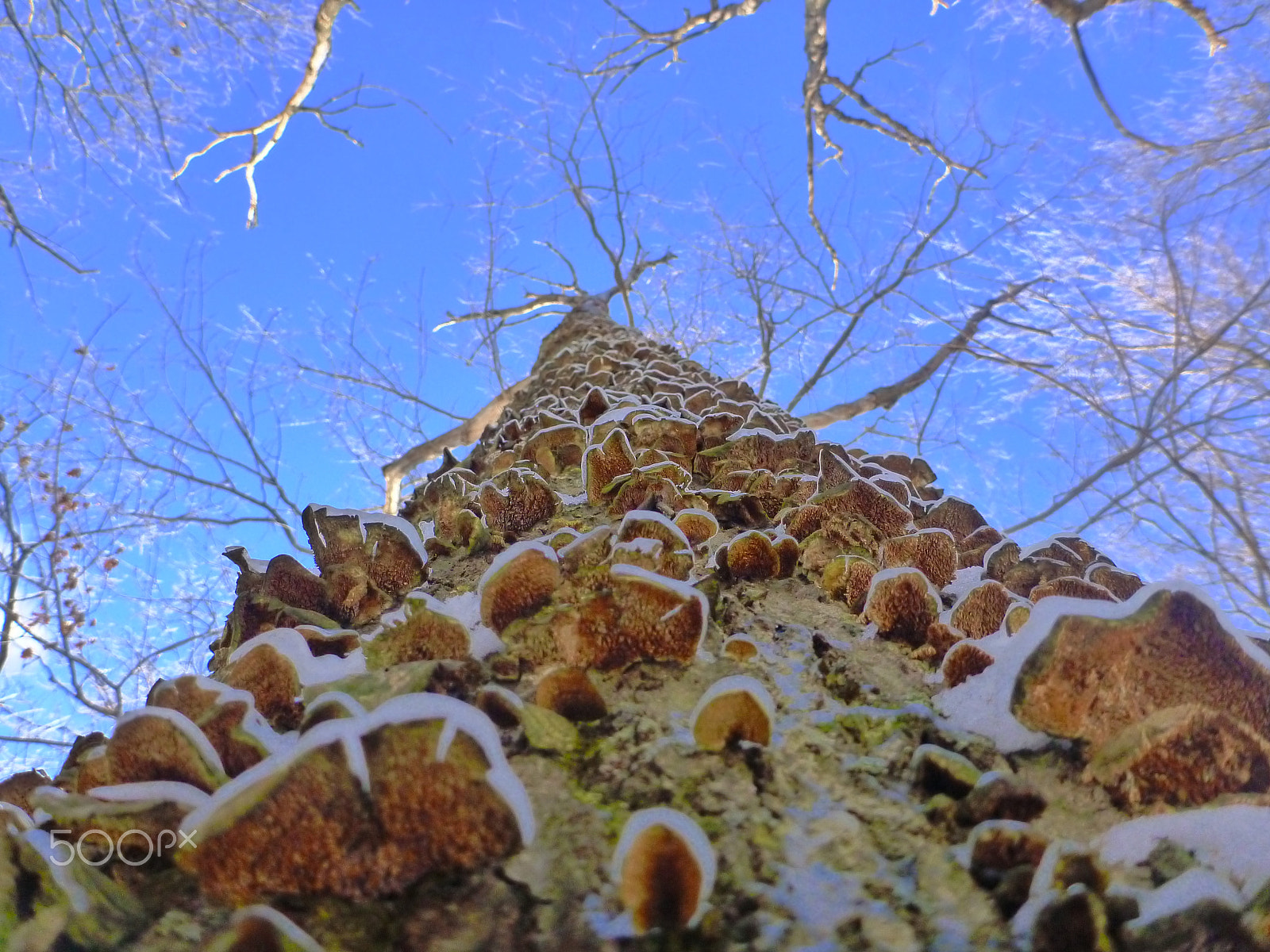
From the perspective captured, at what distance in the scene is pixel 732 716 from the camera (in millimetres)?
917

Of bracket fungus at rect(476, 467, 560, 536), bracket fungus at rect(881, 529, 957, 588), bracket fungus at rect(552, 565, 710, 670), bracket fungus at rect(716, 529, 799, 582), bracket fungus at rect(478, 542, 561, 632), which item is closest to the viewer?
bracket fungus at rect(552, 565, 710, 670)

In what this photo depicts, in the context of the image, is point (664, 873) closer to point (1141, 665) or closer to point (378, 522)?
point (1141, 665)

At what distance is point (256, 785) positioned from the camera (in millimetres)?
709

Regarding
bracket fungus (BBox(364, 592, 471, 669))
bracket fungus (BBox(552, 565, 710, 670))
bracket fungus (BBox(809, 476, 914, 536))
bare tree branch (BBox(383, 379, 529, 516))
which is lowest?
bracket fungus (BBox(552, 565, 710, 670))

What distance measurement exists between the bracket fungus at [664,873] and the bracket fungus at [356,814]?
0.50 ft

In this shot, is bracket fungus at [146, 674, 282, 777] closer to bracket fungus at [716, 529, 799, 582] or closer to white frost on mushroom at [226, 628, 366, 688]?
white frost on mushroom at [226, 628, 366, 688]

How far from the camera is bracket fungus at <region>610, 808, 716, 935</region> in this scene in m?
0.70

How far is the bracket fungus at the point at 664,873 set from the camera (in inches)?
27.6

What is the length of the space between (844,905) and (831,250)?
8.45m

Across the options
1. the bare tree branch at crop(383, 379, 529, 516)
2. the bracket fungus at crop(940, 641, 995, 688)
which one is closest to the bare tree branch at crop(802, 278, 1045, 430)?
the bare tree branch at crop(383, 379, 529, 516)

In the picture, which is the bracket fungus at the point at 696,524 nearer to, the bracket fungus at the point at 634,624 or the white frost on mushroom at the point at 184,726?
the bracket fungus at the point at 634,624

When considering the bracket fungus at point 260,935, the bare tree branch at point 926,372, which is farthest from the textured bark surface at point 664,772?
the bare tree branch at point 926,372

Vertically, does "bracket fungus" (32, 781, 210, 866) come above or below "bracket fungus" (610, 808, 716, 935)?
above

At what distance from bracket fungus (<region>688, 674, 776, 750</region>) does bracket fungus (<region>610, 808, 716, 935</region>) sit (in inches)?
8.0
